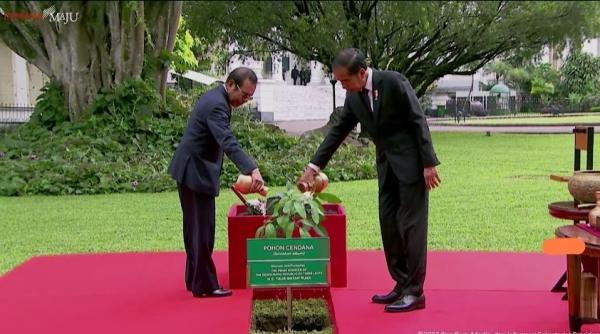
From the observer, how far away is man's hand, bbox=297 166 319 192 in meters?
3.49

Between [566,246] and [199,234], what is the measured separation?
6.29ft

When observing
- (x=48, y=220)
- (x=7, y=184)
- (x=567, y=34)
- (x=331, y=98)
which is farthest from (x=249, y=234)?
(x=7, y=184)

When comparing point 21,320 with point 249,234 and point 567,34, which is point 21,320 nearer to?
point 249,234

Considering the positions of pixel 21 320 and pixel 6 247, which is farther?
pixel 6 247

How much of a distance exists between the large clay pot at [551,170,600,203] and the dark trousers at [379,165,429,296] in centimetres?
71

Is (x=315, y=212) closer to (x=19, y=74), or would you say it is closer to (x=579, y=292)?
(x=579, y=292)

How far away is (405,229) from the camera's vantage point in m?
3.30

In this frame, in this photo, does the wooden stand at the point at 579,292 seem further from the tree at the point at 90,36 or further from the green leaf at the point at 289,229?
the tree at the point at 90,36

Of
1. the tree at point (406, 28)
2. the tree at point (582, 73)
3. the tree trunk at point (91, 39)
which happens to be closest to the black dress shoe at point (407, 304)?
the tree at point (406, 28)

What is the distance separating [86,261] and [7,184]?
3937mm

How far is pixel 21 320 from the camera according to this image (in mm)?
3359

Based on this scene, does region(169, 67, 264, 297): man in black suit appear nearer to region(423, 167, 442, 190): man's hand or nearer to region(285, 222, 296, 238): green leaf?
region(285, 222, 296, 238): green leaf

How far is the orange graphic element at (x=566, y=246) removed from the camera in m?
2.65

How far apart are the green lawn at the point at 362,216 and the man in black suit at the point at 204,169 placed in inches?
61.8
